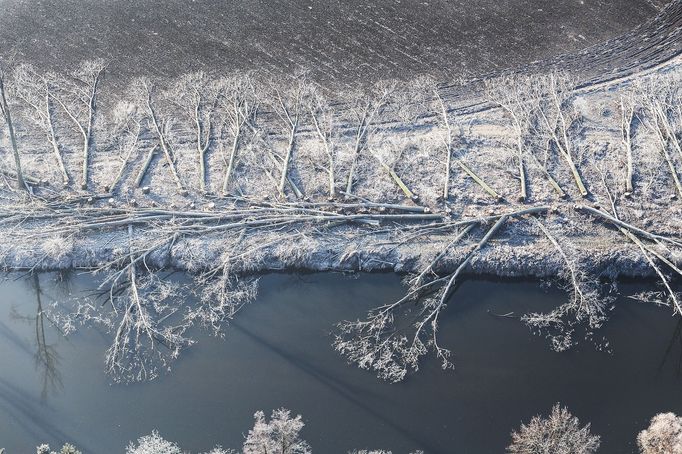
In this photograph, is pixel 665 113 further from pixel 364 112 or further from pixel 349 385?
pixel 349 385

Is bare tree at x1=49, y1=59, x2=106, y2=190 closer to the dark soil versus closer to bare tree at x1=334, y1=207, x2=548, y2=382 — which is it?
the dark soil

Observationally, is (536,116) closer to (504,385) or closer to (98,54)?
(504,385)

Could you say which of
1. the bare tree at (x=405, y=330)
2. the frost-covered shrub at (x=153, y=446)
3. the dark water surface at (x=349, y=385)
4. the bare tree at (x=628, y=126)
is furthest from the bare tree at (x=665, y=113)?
the frost-covered shrub at (x=153, y=446)

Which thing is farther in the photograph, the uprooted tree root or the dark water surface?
the uprooted tree root

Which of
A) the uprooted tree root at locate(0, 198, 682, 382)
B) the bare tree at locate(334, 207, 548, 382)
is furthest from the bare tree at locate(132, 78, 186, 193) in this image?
the bare tree at locate(334, 207, 548, 382)

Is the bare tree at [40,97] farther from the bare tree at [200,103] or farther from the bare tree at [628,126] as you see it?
the bare tree at [628,126]

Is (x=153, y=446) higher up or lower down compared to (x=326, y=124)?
lower down

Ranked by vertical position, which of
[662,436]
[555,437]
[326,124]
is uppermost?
[326,124]

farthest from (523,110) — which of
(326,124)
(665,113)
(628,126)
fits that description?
(326,124)
